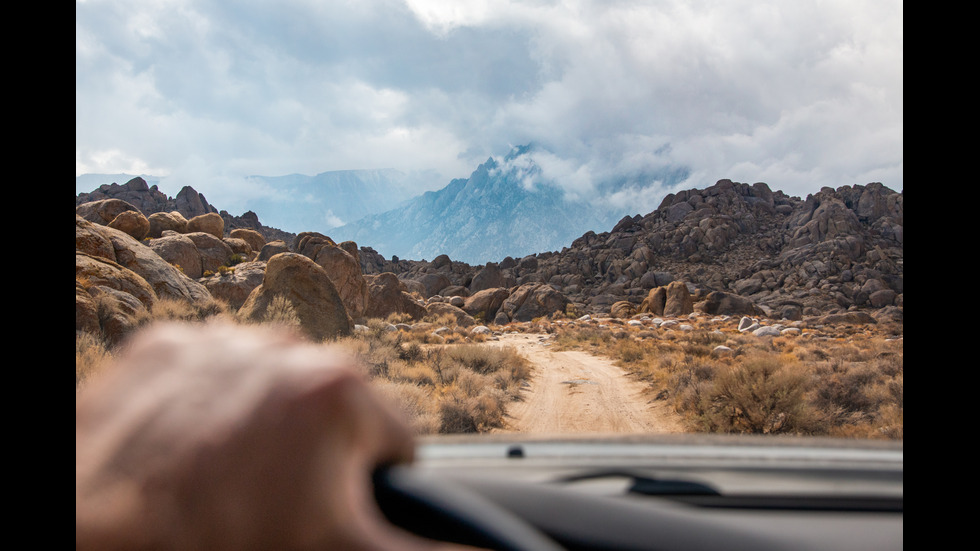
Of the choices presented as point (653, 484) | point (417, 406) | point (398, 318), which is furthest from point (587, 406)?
point (398, 318)

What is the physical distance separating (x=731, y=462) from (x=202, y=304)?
1237cm

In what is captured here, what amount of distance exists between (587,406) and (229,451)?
7.89 metres

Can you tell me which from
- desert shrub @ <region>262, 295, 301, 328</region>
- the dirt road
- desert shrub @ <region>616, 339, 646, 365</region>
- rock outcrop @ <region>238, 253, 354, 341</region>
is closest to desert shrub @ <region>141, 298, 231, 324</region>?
rock outcrop @ <region>238, 253, 354, 341</region>

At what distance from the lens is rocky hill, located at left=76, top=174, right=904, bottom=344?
37.2ft

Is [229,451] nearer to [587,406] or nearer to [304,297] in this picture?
[587,406]

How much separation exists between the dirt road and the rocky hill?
423 centimetres

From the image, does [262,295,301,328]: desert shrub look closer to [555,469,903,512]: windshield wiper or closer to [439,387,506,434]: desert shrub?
[439,387,506,434]: desert shrub

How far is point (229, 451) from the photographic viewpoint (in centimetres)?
52

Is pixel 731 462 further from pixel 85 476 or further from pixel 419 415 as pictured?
pixel 419 415

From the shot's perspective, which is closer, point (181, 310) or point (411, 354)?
point (181, 310)

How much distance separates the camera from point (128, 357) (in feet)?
2.22

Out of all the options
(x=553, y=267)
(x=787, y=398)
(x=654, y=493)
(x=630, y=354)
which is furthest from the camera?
(x=553, y=267)

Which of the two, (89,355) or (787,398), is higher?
(89,355)

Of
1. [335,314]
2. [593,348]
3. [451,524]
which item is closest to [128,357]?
[451,524]
